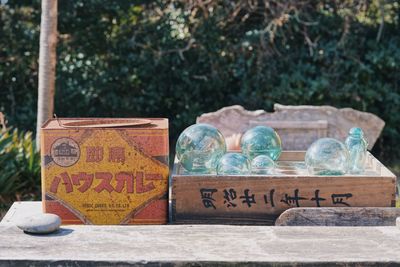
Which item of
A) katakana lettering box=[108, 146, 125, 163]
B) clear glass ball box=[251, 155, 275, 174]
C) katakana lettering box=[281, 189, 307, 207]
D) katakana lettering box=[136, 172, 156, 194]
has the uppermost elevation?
katakana lettering box=[108, 146, 125, 163]

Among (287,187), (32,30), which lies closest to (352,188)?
(287,187)

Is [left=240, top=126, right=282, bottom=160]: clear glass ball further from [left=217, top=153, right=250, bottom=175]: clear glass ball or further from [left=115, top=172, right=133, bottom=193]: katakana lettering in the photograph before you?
[left=115, top=172, right=133, bottom=193]: katakana lettering

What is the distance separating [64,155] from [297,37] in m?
5.80

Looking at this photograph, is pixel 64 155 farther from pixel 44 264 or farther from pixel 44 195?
pixel 44 264

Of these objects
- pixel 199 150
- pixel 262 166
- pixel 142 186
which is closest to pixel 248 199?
pixel 262 166

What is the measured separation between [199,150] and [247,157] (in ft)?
0.64

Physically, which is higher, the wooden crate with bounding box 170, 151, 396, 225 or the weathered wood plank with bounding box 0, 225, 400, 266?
the wooden crate with bounding box 170, 151, 396, 225

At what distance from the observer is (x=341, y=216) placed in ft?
8.31

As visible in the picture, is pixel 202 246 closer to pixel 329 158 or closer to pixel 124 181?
pixel 124 181

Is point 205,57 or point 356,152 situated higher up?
point 205,57

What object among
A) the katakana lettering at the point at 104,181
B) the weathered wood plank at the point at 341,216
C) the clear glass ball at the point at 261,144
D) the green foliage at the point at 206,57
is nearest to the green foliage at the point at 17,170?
the green foliage at the point at 206,57

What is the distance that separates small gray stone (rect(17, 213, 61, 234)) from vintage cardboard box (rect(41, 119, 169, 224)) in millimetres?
319

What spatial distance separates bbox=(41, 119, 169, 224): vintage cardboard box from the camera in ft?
8.37

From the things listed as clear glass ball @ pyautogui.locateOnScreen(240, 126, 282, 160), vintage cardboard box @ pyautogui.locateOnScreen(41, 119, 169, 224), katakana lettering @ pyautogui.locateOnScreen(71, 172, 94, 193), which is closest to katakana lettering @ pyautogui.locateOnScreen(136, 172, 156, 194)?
vintage cardboard box @ pyautogui.locateOnScreen(41, 119, 169, 224)
